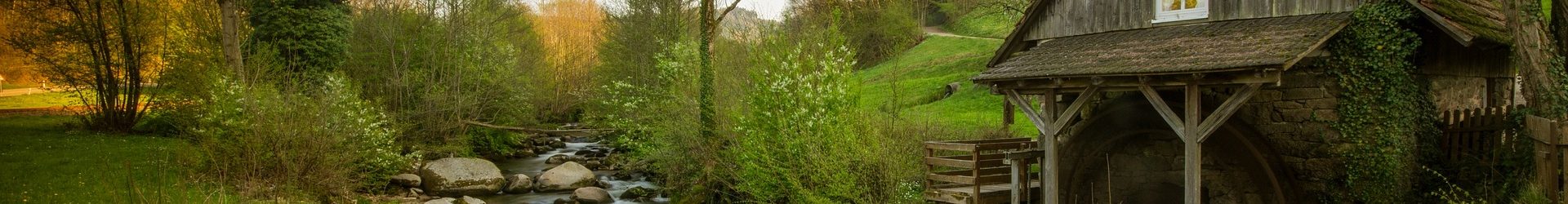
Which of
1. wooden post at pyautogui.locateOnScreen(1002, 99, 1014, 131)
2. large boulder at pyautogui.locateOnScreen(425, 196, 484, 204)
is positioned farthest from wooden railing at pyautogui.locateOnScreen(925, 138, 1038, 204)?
large boulder at pyautogui.locateOnScreen(425, 196, 484, 204)

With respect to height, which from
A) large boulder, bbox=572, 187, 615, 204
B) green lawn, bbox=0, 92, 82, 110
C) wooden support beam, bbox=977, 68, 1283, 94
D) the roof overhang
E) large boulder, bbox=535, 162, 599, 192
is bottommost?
large boulder, bbox=572, 187, 615, 204

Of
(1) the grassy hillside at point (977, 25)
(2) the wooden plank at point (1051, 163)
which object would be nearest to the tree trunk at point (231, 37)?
(2) the wooden plank at point (1051, 163)

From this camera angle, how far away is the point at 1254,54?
370 inches

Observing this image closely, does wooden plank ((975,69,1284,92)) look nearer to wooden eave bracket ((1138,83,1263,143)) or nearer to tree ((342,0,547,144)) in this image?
wooden eave bracket ((1138,83,1263,143))

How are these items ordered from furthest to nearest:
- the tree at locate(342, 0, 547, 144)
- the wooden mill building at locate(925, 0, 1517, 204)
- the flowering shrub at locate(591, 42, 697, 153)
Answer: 1. the tree at locate(342, 0, 547, 144)
2. the flowering shrub at locate(591, 42, 697, 153)
3. the wooden mill building at locate(925, 0, 1517, 204)

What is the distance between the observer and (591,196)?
61.0 feet

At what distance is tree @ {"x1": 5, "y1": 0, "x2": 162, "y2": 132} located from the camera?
22797 millimetres

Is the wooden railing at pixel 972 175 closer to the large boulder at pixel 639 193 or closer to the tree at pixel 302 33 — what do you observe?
the large boulder at pixel 639 193

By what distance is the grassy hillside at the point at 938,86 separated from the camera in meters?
20.3

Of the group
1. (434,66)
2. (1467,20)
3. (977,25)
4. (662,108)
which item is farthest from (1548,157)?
(977,25)

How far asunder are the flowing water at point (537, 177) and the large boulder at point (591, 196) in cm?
20

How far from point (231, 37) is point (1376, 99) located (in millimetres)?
18140

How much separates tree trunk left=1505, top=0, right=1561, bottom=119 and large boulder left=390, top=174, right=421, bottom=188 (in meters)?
16.7

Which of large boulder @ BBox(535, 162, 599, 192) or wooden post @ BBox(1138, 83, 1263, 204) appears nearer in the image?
wooden post @ BBox(1138, 83, 1263, 204)
